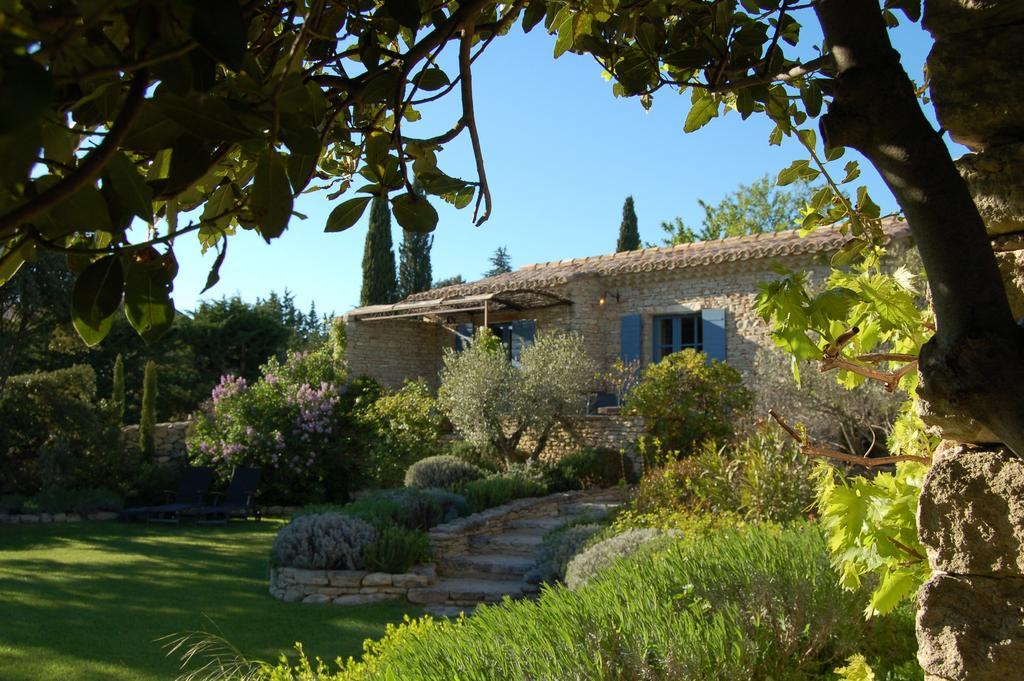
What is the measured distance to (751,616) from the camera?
11.0ft

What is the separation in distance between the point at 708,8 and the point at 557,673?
2005 mm

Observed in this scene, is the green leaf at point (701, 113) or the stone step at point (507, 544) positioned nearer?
the green leaf at point (701, 113)

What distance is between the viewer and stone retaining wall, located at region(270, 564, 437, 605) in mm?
7594

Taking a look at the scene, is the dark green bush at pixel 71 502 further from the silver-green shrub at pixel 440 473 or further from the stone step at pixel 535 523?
the stone step at pixel 535 523

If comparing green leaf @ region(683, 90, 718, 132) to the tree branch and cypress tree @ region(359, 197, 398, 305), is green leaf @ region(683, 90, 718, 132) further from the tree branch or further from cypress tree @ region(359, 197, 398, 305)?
cypress tree @ region(359, 197, 398, 305)

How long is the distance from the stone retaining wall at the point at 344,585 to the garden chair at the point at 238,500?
4.75 metres

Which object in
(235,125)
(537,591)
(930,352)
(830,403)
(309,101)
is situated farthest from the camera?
(830,403)

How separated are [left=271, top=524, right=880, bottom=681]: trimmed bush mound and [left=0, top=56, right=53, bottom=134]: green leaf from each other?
7.62 ft

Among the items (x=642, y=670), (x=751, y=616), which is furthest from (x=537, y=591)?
(x=642, y=670)

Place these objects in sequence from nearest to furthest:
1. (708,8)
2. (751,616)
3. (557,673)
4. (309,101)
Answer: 1. (309,101)
2. (708,8)
3. (557,673)
4. (751,616)

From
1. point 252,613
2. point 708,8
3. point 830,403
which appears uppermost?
point 708,8

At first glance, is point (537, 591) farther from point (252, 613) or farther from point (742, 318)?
point (742, 318)

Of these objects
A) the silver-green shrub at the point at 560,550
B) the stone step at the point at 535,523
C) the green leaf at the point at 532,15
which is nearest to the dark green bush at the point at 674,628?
the green leaf at the point at 532,15

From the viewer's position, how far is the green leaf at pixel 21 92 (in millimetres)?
426
